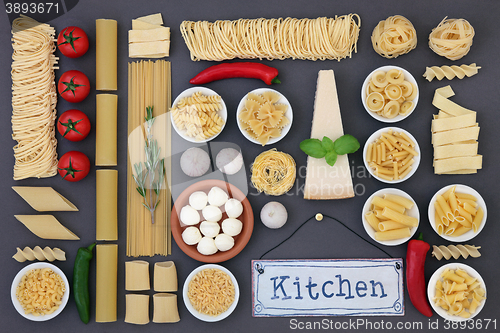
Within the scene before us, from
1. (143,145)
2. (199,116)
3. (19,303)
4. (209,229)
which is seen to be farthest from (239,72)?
(19,303)

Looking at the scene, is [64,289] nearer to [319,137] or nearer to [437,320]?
[319,137]

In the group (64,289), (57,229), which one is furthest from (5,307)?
(57,229)

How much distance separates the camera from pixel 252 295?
2.41 m

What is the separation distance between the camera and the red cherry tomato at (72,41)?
7.89ft

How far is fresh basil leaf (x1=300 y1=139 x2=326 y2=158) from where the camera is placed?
89.5 inches

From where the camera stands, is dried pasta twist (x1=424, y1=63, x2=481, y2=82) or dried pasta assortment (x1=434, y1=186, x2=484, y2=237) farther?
dried pasta twist (x1=424, y1=63, x2=481, y2=82)

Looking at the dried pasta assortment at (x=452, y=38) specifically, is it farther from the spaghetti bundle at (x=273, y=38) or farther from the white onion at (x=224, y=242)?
the white onion at (x=224, y=242)

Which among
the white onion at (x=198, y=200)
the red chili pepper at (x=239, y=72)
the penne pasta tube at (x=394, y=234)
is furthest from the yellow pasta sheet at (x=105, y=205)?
the penne pasta tube at (x=394, y=234)

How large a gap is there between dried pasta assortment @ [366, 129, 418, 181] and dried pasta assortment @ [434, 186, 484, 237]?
31cm

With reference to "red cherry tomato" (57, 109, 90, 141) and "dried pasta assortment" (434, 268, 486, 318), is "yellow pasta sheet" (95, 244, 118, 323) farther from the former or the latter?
"dried pasta assortment" (434, 268, 486, 318)

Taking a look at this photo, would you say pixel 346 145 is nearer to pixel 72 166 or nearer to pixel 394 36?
pixel 394 36

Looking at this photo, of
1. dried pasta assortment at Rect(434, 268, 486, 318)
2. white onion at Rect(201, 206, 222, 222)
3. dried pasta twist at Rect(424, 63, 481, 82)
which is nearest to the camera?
dried pasta assortment at Rect(434, 268, 486, 318)

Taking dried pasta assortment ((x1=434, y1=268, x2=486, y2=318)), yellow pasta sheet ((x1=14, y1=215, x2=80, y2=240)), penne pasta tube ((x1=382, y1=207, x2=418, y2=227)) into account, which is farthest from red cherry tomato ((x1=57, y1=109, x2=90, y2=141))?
dried pasta assortment ((x1=434, y1=268, x2=486, y2=318))

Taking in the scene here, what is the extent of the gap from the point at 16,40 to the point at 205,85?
1.42 meters
